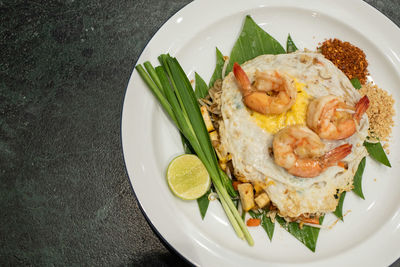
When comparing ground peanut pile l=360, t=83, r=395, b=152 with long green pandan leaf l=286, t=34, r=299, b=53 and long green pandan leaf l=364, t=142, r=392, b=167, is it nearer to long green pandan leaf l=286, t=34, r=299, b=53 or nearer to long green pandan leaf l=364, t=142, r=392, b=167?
long green pandan leaf l=364, t=142, r=392, b=167

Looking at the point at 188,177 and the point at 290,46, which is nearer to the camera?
the point at 188,177

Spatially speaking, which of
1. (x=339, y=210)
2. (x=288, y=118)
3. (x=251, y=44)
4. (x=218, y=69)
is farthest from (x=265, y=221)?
(x=251, y=44)

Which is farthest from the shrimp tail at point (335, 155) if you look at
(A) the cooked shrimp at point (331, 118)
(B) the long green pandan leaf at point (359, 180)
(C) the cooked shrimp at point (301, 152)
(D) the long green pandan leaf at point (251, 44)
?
(D) the long green pandan leaf at point (251, 44)

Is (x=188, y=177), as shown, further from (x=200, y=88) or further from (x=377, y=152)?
(x=377, y=152)

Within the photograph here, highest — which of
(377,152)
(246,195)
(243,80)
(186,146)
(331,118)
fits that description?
(243,80)

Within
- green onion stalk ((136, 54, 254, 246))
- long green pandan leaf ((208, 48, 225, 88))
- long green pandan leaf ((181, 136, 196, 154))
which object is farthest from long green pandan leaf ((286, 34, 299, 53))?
long green pandan leaf ((181, 136, 196, 154))

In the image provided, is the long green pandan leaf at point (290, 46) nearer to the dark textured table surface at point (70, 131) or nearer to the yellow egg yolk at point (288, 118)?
the yellow egg yolk at point (288, 118)
